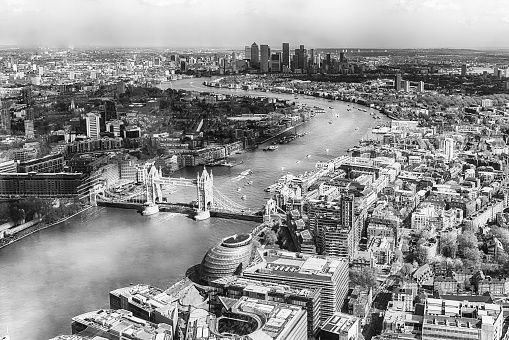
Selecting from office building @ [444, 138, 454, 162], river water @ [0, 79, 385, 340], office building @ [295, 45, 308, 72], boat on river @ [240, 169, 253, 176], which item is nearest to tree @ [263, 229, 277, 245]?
river water @ [0, 79, 385, 340]

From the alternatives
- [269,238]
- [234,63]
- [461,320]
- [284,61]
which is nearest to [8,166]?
[269,238]

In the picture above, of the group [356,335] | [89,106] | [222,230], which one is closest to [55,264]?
[222,230]

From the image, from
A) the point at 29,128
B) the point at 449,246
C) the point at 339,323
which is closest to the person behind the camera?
the point at 339,323

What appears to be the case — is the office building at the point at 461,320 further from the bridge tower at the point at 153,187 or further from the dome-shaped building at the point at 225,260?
the bridge tower at the point at 153,187

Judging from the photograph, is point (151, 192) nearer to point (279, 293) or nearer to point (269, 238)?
point (269, 238)

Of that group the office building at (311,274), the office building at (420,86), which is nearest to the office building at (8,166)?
the office building at (311,274)

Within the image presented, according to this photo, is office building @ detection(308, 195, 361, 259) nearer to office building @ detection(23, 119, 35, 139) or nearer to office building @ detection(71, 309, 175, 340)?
office building @ detection(71, 309, 175, 340)

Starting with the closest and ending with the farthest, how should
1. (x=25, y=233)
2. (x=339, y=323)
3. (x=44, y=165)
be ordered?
(x=339, y=323), (x=25, y=233), (x=44, y=165)
